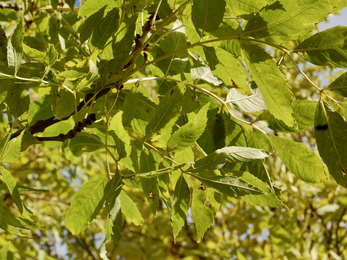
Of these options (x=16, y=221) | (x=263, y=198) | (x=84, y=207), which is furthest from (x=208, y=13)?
(x=16, y=221)

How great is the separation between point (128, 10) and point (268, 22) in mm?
373

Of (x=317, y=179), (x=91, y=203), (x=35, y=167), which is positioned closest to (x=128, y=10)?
(x=91, y=203)

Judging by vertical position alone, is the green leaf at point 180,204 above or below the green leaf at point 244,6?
below

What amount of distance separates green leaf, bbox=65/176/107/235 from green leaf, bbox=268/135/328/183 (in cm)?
47

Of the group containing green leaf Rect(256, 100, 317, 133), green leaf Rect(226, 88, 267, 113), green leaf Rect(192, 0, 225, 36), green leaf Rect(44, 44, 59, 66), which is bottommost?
green leaf Rect(226, 88, 267, 113)

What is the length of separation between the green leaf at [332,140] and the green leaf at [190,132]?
10.4 inches

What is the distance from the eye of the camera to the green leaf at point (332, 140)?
650 millimetres

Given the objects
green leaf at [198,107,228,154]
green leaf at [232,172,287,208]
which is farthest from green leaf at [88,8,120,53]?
green leaf at [232,172,287,208]

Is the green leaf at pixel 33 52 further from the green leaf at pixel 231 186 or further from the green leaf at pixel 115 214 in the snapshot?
the green leaf at pixel 231 186

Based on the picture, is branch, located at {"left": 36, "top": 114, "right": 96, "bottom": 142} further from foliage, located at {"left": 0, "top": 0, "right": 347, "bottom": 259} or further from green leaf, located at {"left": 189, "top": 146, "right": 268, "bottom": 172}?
A: green leaf, located at {"left": 189, "top": 146, "right": 268, "bottom": 172}

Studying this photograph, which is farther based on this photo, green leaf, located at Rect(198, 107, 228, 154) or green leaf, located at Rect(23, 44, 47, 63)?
green leaf, located at Rect(198, 107, 228, 154)

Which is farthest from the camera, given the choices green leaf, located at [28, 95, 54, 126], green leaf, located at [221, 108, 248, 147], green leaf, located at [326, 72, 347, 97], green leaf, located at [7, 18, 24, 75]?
green leaf, located at [28, 95, 54, 126]

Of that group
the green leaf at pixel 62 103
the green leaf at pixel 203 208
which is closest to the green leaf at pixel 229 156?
the green leaf at pixel 203 208

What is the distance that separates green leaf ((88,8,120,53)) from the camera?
0.69 metres
